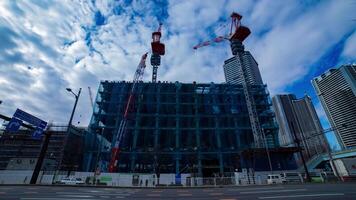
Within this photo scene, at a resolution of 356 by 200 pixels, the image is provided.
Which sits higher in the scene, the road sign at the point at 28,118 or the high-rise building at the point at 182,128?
the high-rise building at the point at 182,128

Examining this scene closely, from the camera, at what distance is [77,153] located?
6675 cm

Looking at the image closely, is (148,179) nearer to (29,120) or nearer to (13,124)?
(29,120)

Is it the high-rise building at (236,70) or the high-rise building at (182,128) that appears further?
the high-rise building at (236,70)

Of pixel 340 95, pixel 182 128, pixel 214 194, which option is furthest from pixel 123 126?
pixel 340 95

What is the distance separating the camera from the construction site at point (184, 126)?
53531 mm

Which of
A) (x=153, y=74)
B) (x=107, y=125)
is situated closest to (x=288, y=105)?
(x=153, y=74)

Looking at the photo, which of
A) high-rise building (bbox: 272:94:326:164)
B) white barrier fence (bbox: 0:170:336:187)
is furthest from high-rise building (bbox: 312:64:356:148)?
white barrier fence (bbox: 0:170:336:187)

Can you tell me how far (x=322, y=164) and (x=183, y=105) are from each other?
46444 millimetres

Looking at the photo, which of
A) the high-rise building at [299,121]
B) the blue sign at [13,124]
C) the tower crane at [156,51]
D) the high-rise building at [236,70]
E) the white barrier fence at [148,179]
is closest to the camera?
the blue sign at [13,124]

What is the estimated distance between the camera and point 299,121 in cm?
8288

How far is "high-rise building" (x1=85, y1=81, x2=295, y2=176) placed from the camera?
53.7m

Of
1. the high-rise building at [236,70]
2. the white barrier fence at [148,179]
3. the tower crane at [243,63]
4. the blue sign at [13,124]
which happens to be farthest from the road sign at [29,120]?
the high-rise building at [236,70]

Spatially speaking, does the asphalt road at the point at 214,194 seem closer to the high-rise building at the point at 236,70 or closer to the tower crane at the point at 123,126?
the tower crane at the point at 123,126

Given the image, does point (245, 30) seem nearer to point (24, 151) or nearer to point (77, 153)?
point (77, 153)
